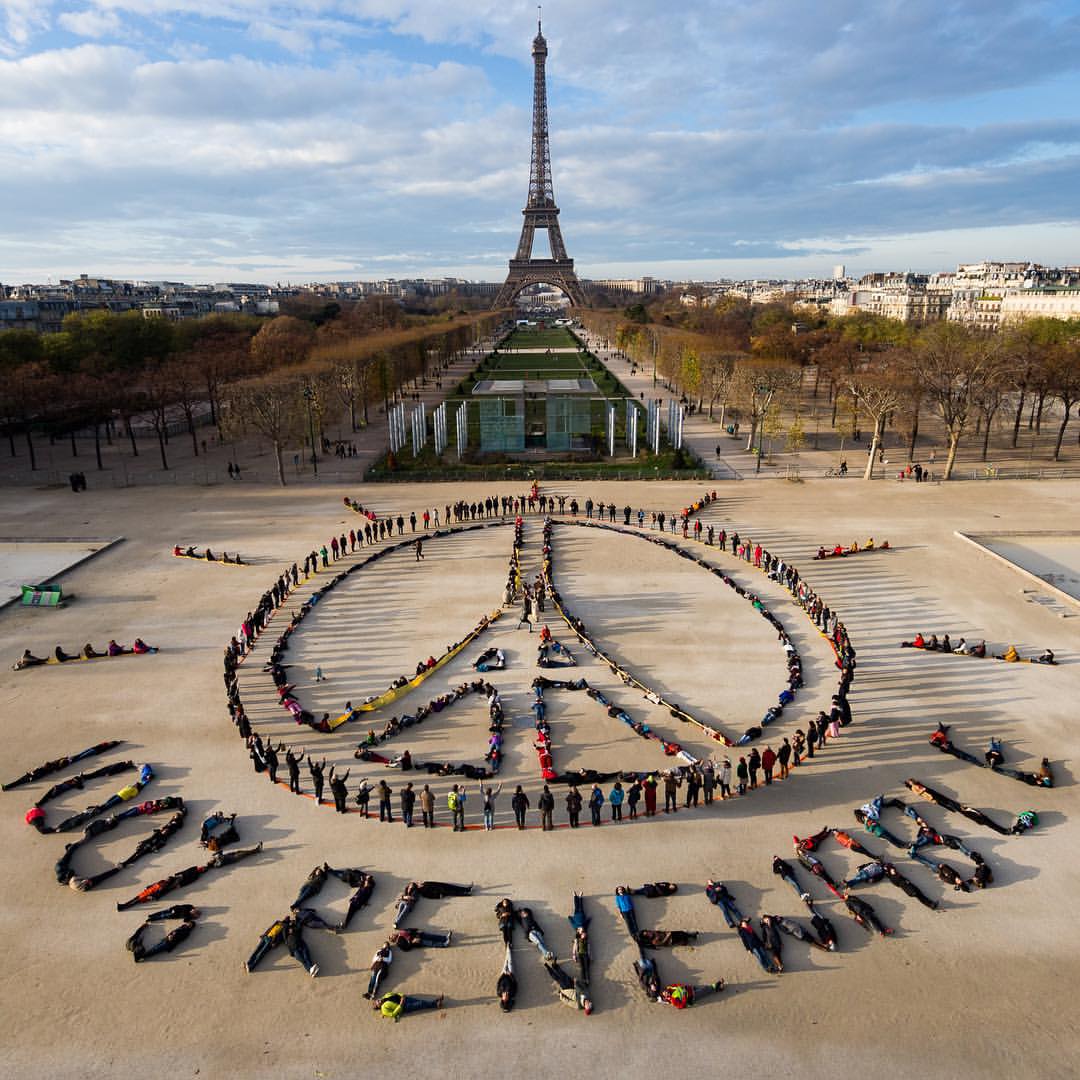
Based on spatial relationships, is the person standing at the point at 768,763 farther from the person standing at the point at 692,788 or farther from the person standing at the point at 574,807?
the person standing at the point at 574,807

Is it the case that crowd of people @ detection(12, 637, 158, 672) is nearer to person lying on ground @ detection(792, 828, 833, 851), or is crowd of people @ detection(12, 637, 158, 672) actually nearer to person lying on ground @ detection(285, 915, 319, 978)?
person lying on ground @ detection(285, 915, 319, 978)

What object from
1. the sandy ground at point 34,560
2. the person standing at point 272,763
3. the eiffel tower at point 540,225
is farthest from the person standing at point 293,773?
the eiffel tower at point 540,225

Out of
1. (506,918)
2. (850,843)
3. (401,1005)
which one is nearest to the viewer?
(401,1005)

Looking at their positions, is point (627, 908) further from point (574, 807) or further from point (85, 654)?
point (85, 654)

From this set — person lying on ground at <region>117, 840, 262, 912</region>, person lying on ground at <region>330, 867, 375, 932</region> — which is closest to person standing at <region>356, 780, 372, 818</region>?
person lying on ground at <region>330, 867, 375, 932</region>

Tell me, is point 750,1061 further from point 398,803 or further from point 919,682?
point 919,682

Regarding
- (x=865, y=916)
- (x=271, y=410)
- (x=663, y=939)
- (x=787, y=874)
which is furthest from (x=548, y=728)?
(x=271, y=410)
